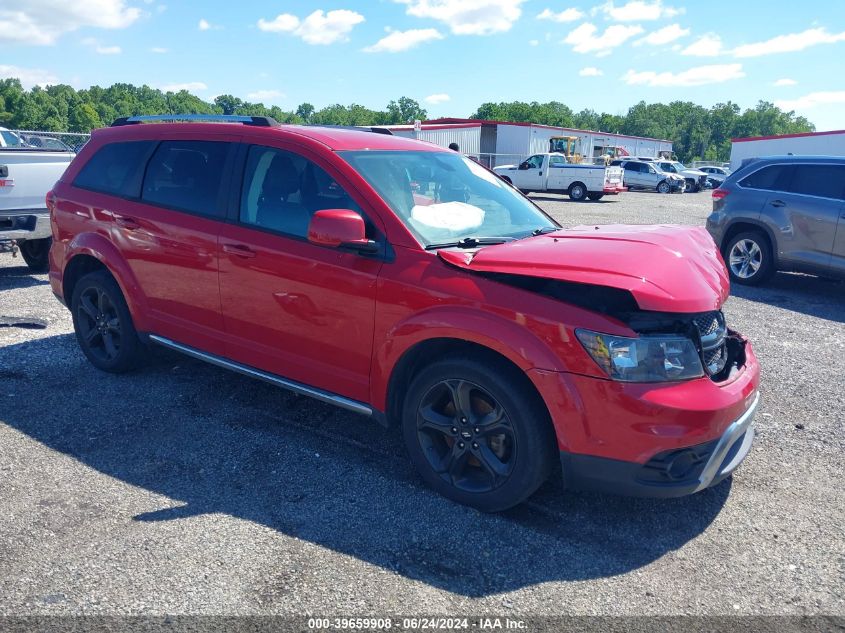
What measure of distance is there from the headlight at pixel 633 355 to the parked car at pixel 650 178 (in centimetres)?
3715

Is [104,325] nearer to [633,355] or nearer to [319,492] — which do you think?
[319,492]

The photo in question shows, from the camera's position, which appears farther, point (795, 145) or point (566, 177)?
point (795, 145)

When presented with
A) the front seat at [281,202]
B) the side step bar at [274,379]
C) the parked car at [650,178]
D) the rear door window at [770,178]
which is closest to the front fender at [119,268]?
the side step bar at [274,379]

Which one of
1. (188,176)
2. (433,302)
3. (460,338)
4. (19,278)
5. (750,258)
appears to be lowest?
(19,278)

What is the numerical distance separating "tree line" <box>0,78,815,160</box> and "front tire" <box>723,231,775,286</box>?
110m

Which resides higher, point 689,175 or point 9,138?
point 9,138

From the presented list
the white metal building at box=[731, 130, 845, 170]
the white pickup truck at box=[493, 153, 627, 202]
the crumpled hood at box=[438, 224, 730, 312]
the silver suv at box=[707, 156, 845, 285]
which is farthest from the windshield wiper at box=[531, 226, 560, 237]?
the white metal building at box=[731, 130, 845, 170]

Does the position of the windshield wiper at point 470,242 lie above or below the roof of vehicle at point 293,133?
below

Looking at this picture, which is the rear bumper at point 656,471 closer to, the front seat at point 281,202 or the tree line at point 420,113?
the front seat at point 281,202

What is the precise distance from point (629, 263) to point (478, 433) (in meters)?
1.10

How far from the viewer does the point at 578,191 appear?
28234mm

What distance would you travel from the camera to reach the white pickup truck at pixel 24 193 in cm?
800

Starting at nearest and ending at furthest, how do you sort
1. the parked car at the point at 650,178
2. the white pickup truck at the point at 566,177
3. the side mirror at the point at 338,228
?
the side mirror at the point at 338,228 < the white pickup truck at the point at 566,177 < the parked car at the point at 650,178

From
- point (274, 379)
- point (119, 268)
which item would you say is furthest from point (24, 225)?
point (274, 379)
